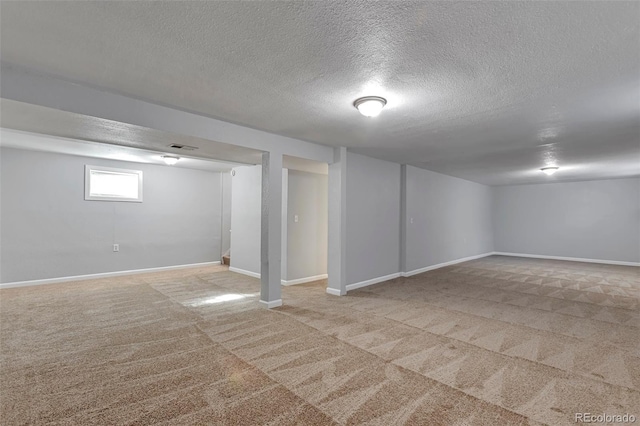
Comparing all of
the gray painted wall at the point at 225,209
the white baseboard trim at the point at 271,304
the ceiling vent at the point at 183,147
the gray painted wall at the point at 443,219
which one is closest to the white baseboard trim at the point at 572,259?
the gray painted wall at the point at 443,219

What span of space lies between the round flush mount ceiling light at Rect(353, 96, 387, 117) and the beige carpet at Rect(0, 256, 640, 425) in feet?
7.30

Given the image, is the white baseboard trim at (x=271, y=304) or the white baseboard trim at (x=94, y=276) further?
the white baseboard trim at (x=94, y=276)

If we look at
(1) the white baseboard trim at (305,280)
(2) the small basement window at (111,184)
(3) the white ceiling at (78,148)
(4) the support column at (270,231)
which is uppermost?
(3) the white ceiling at (78,148)

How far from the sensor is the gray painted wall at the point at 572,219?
8.14 m

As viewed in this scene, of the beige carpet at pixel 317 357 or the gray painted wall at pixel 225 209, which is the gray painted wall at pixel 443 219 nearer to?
the beige carpet at pixel 317 357

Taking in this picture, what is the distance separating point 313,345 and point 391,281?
3.30 meters

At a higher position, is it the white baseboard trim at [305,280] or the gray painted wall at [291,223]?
the gray painted wall at [291,223]

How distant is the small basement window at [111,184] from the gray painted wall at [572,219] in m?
10.5

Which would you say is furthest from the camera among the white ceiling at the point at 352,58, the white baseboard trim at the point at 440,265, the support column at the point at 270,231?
the white baseboard trim at the point at 440,265

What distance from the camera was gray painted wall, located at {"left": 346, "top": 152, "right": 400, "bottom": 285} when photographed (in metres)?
5.34

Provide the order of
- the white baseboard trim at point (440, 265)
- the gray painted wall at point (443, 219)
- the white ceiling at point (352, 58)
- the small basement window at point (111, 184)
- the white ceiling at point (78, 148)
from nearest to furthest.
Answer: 1. the white ceiling at point (352, 58)
2. the white ceiling at point (78, 148)
3. the small basement window at point (111, 184)
4. the white baseboard trim at point (440, 265)
5. the gray painted wall at point (443, 219)

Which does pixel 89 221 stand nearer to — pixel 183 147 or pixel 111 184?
pixel 111 184

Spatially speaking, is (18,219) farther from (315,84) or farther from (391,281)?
(391,281)

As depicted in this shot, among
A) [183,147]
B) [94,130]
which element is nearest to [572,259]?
[183,147]
